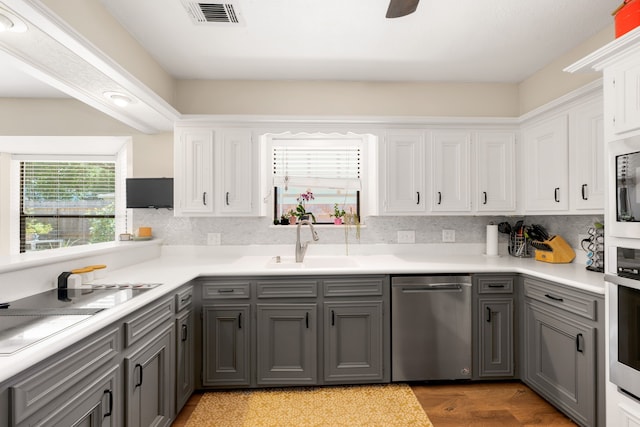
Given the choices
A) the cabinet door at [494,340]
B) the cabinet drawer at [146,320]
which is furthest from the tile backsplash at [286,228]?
the cabinet drawer at [146,320]

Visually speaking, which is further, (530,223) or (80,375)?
(530,223)

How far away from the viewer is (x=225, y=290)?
2.44 metres

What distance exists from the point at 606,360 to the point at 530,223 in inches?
67.5

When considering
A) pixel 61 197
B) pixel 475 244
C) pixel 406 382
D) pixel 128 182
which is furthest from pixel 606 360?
pixel 61 197

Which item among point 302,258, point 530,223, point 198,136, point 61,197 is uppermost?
point 198,136

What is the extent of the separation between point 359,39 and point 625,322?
2287 millimetres

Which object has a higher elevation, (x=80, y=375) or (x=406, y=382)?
(x=80, y=375)

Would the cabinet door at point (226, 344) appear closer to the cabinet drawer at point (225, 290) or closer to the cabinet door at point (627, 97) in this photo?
the cabinet drawer at point (225, 290)

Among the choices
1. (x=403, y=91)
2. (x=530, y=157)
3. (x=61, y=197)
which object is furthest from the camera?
(x=61, y=197)

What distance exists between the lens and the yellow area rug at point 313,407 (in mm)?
2131

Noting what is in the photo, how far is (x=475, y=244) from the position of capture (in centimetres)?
328

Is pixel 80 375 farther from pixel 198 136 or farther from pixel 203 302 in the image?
pixel 198 136

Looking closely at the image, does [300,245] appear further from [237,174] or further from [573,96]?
[573,96]

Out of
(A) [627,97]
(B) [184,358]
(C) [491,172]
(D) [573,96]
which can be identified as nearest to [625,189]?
(A) [627,97]
